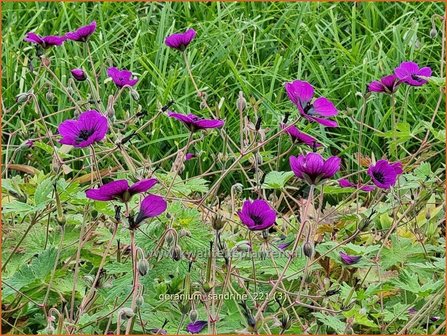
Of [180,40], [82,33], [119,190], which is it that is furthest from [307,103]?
[82,33]

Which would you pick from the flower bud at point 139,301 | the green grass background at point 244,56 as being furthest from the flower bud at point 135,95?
the green grass background at point 244,56

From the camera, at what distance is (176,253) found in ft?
4.22

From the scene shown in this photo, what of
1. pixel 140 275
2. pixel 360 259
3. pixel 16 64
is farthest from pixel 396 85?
pixel 16 64

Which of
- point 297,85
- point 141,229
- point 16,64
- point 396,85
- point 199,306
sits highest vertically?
point 297,85

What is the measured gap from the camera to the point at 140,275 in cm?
127

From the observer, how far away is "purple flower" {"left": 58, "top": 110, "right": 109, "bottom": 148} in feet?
4.30

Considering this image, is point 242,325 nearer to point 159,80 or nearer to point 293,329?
point 293,329

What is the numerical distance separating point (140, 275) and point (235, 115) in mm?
1513

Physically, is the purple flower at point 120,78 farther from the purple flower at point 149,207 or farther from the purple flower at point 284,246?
the purple flower at point 149,207

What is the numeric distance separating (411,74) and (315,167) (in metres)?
0.48

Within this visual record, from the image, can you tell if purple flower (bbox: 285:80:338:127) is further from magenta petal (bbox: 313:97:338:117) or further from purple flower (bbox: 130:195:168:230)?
purple flower (bbox: 130:195:168:230)

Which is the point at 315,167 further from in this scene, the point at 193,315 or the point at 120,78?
the point at 120,78

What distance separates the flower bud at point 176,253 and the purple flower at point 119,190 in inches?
5.1

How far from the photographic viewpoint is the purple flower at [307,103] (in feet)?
4.32
